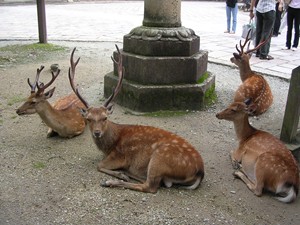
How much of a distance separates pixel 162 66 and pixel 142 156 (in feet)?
6.16

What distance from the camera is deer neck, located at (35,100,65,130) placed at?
4.21m

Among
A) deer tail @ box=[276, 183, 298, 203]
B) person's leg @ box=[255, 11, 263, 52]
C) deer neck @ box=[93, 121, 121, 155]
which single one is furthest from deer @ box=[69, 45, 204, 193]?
person's leg @ box=[255, 11, 263, 52]

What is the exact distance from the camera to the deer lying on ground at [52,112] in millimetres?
4168

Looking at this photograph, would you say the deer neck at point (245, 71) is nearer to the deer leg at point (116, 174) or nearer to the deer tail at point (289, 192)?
the deer tail at point (289, 192)

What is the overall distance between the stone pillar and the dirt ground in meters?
Answer: 0.21

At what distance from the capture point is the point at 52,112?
168 inches

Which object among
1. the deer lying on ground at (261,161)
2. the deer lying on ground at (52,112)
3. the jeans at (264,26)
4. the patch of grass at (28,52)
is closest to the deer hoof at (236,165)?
the deer lying on ground at (261,161)

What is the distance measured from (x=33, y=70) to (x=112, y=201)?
15.1 ft

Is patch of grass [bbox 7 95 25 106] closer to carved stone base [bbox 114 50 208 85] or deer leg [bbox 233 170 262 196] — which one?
carved stone base [bbox 114 50 208 85]

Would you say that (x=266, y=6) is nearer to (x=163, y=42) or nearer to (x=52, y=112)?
(x=163, y=42)

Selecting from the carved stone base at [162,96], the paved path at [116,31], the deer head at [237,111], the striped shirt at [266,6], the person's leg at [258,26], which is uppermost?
the striped shirt at [266,6]

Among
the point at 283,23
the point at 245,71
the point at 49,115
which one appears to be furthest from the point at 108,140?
the point at 283,23

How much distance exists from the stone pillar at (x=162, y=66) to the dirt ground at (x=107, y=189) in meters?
0.21

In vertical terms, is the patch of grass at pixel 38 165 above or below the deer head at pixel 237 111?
below
